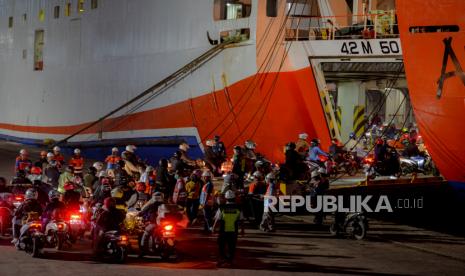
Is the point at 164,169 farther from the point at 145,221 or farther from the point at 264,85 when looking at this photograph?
the point at 264,85

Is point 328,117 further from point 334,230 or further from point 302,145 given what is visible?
point 334,230

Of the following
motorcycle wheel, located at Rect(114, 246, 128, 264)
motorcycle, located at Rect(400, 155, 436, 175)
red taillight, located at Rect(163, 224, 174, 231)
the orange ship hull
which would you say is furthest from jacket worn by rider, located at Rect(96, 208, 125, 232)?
motorcycle, located at Rect(400, 155, 436, 175)

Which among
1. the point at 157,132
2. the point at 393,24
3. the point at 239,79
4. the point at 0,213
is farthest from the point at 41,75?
the point at 0,213

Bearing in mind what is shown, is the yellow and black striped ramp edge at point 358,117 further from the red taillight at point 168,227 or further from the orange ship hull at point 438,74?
the red taillight at point 168,227

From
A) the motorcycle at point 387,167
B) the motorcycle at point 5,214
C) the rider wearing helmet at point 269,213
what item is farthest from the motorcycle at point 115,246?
the motorcycle at point 387,167

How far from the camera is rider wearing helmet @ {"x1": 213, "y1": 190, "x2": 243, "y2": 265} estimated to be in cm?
1265

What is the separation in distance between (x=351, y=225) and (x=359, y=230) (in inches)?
8.3

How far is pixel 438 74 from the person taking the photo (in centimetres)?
1775

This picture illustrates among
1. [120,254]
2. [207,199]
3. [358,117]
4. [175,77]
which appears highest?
[175,77]

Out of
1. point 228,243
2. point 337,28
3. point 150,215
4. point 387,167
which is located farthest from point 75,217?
point 337,28

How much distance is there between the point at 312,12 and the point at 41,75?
18297 mm

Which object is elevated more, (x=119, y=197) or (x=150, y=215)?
(x=119, y=197)

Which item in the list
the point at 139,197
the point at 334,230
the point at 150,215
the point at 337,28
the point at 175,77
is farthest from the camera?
the point at 175,77

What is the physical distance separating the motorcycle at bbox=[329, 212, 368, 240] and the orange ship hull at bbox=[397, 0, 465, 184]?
337 cm
